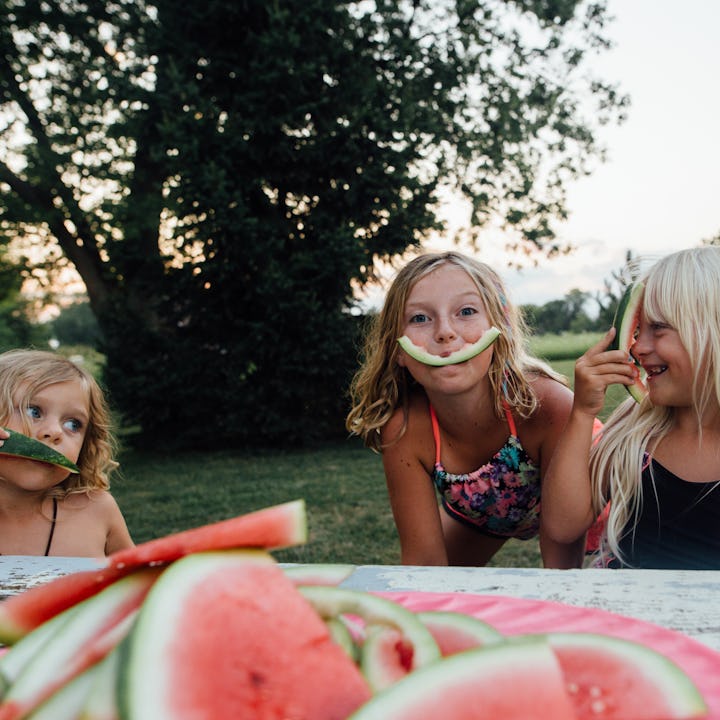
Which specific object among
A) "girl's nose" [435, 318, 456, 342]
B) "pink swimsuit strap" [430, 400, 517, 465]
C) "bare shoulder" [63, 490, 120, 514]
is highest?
"girl's nose" [435, 318, 456, 342]

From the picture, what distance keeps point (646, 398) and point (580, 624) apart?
56.2 inches

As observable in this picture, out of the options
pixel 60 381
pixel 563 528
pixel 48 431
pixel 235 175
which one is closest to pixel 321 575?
pixel 563 528

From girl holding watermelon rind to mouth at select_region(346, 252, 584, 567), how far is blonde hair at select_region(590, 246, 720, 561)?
0.33 m

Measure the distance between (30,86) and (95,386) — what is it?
46.0 ft

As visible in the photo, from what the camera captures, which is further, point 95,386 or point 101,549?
point 95,386

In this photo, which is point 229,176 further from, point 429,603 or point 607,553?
point 429,603

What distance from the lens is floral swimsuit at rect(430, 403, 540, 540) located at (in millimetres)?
2939

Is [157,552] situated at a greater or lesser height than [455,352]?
lesser

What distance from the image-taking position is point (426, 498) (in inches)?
113

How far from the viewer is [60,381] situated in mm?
2547

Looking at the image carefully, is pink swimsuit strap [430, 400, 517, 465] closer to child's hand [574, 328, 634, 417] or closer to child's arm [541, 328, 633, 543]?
child's arm [541, 328, 633, 543]

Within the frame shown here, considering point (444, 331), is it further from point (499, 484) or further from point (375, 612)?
point (375, 612)

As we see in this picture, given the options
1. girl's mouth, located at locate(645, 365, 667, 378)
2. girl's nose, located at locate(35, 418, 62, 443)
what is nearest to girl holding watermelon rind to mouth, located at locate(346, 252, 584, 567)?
girl's mouth, located at locate(645, 365, 667, 378)

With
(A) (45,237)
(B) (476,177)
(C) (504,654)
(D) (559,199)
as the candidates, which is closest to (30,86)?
(A) (45,237)
